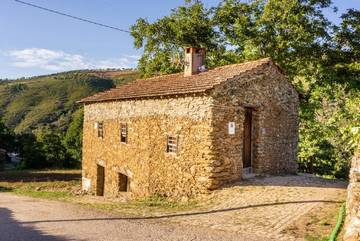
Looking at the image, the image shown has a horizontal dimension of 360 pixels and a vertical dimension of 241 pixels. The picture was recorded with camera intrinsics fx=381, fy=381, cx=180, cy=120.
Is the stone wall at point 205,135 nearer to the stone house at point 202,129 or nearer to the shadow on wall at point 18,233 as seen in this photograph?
the stone house at point 202,129

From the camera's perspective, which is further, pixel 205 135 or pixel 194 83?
pixel 194 83

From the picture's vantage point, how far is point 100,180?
21.5 meters

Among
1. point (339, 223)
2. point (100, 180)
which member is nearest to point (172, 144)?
point (339, 223)

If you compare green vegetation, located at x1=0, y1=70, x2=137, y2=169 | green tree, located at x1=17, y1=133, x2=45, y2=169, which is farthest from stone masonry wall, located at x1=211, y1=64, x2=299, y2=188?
green tree, located at x1=17, y1=133, x2=45, y2=169

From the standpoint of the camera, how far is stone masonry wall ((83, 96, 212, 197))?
13.5m

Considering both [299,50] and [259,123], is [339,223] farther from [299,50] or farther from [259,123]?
[299,50]

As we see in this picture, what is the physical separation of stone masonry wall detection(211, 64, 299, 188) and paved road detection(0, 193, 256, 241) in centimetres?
432

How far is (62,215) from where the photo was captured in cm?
1098

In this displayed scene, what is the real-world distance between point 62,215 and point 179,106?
587 cm

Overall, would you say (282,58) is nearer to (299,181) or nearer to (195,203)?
(299,181)

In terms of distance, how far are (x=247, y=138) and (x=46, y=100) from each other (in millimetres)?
115303

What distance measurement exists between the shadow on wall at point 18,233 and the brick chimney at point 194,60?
987 cm

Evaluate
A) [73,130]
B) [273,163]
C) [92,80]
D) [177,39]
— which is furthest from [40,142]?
[92,80]

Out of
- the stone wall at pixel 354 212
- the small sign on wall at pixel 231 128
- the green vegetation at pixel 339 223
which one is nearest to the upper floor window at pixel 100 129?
the small sign on wall at pixel 231 128
